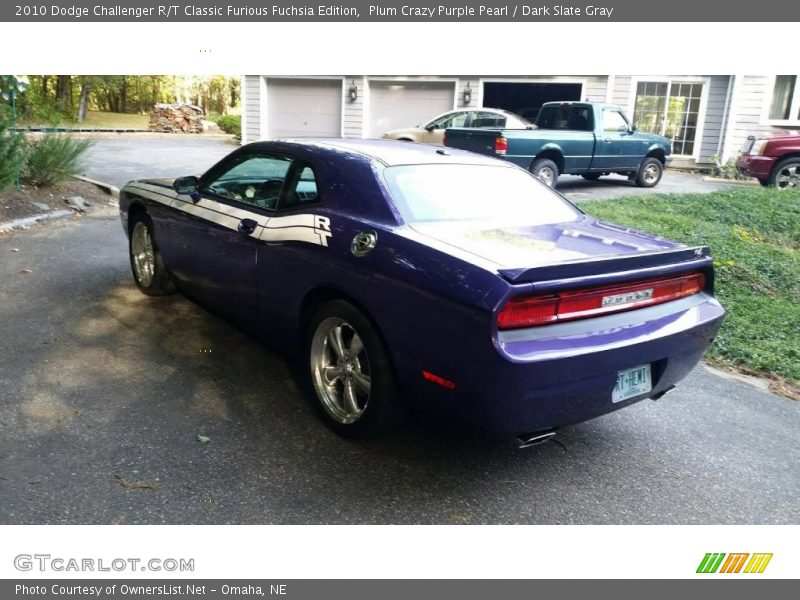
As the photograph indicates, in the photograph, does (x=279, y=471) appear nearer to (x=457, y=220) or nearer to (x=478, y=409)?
(x=478, y=409)

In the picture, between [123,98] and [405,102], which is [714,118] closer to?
[405,102]

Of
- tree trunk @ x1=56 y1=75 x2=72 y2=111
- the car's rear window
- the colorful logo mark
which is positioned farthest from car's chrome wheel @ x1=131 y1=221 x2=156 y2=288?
tree trunk @ x1=56 y1=75 x2=72 y2=111

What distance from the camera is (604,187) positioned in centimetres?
1380

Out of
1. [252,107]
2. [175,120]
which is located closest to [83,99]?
[175,120]

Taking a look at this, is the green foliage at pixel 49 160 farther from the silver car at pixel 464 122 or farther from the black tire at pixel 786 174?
the black tire at pixel 786 174

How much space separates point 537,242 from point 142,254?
3686 millimetres

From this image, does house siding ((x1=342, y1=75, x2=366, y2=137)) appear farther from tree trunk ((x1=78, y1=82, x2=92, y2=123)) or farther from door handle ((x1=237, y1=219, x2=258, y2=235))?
tree trunk ((x1=78, y1=82, x2=92, y2=123))

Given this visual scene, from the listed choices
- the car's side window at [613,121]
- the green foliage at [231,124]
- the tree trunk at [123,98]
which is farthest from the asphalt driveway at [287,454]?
the tree trunk at [123,98]

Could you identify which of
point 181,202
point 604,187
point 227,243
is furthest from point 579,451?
point 604,187

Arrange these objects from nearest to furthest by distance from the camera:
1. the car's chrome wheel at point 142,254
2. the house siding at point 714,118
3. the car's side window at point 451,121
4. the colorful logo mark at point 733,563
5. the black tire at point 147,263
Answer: the colorful logo mark at point 733,563
the black tire at point 147,263
the car's chrome wheel at point 142,254
the car's side window at point 451,121
the house siding at point 714,118

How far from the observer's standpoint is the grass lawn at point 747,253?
5.17m

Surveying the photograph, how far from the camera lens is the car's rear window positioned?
362 cm

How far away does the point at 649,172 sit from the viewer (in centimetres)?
1394

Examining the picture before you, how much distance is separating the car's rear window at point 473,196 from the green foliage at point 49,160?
755cm
